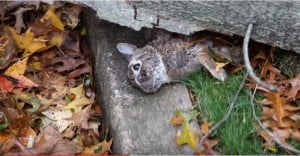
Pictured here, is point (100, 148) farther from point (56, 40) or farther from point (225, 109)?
point (56, 40)

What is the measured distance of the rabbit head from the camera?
3.70 metres

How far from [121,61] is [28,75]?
2.54 feet

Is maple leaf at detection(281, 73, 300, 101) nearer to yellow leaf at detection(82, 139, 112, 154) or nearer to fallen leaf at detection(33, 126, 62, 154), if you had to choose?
yellow leaf at detection(82, 139, 112, 154)

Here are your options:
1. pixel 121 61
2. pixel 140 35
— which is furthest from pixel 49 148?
pixel 140 35

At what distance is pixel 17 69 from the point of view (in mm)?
4258

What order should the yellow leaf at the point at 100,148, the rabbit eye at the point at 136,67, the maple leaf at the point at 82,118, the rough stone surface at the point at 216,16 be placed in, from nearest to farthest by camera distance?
the rough stone surface at the point at 216,16, the yellow leaf at the point at 100,148, the rabbit eye at the point at 136,67, the maple leaf at the point at 82,118

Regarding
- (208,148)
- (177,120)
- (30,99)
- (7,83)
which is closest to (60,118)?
(30,99)

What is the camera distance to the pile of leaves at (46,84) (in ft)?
12.5

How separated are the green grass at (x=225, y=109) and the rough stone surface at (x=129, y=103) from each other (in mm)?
99

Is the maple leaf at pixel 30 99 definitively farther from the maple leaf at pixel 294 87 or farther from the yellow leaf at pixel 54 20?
the maple leaf at pixel 294 87

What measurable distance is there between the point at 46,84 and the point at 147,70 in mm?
931

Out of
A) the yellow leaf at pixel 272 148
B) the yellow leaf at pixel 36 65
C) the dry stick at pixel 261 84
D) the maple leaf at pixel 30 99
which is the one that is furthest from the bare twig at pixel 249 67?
the yellow leaf at pixel 36 65

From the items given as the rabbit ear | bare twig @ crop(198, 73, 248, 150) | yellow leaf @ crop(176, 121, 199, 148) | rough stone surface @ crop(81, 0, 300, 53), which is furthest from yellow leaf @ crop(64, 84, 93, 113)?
bare twig @ crop(198, 73, 248, 150)

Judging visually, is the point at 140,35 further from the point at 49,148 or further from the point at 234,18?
the point at 49,148
